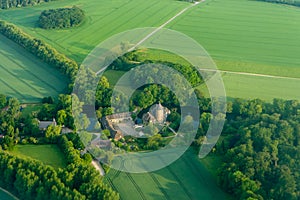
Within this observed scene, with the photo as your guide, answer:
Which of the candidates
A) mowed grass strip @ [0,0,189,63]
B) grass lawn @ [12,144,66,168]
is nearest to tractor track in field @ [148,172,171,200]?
grass lawn @ [12,144,66,168]

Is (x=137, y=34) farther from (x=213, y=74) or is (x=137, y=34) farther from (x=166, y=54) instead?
(x=213, y=74)

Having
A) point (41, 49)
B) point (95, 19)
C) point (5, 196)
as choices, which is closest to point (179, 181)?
point (5, 196)

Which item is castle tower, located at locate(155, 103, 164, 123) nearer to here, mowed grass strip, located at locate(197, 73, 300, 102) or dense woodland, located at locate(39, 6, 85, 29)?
mowed grass strip, located at locate(197, 73, 300, 102)

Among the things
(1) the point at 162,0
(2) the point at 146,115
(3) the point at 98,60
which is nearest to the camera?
(2) the point at 146,115

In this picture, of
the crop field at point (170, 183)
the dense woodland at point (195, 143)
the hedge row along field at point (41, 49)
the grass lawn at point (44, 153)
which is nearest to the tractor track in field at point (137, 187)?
the crop field at point (170, 183)

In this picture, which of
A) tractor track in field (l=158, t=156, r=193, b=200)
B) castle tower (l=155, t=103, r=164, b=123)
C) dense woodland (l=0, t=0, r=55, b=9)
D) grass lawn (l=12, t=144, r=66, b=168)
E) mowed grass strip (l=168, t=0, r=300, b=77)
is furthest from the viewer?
dense woodland (l=0, t=0, r=55, b=9)

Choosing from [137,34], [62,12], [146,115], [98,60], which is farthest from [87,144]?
[62,12]
